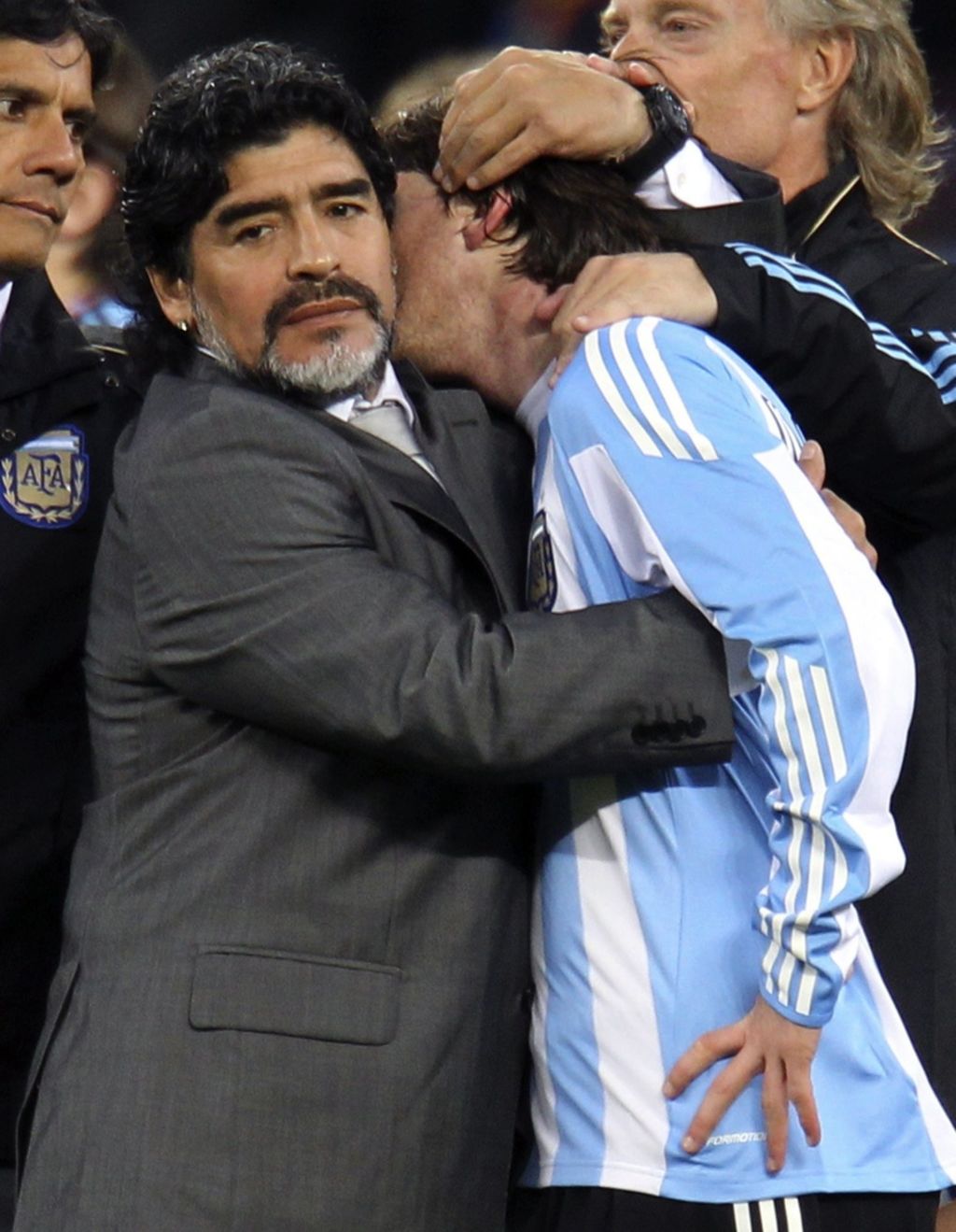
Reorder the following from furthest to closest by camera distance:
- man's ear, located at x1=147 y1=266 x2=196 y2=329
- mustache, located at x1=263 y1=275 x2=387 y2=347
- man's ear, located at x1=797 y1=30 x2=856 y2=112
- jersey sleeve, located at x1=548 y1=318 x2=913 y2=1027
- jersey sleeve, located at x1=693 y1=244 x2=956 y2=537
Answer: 1. man's ear, located at x1=797 y1=30 x2=856 y2=112
2. man's ear, located at x1=147 y1=266 x2=196 y2=329
3. mustache, located at x1=263 y1=275 x2=387 y2=347
4. jersey sleeve, located at x1=693 y1=244 x2=956 y2=537
5. jersey sleeve, located at x1=548 y1=318 x2=913 y2=1027

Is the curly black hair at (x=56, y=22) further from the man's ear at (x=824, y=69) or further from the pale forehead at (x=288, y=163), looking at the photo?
the man's ear at (x=824, y=69)

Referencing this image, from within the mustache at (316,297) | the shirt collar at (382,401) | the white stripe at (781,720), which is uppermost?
the white stripe at (781,720)

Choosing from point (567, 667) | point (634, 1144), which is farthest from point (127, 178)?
point (634, 1144)

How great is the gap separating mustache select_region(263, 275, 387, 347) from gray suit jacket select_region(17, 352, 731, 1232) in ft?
0.70

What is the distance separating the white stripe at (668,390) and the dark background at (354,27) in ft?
13.6

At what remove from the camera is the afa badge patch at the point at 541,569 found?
6.66 ft

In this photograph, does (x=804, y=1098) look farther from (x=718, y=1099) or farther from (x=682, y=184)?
(x=682, y=184)

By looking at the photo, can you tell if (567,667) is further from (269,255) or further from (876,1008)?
(269,255)

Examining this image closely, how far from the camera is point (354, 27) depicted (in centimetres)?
605

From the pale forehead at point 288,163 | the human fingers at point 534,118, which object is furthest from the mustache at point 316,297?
the human fingers at point 534,118

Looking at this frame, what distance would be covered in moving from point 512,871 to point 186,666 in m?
0.40

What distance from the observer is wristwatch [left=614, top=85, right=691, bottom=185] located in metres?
2.40

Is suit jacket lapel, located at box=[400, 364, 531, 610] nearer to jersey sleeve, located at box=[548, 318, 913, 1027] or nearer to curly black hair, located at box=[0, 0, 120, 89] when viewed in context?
jersey sleeve, located at box=[548, 318, 913, 1027]

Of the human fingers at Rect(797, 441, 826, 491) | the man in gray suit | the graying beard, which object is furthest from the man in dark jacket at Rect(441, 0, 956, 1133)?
the man in gray suit
